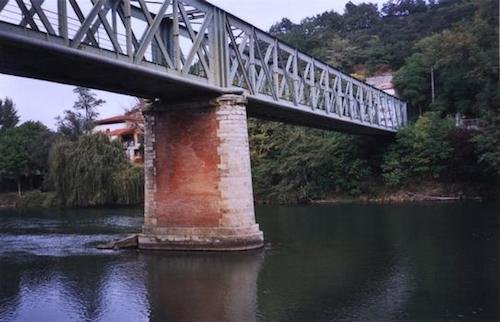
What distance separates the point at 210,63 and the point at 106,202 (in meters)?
33.9

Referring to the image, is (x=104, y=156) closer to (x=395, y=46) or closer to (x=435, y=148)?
(x=435, y=148)

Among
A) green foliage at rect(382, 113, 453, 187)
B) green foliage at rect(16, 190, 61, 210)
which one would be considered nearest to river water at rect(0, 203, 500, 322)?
green foliage at rect(382, 113, 453, 187)

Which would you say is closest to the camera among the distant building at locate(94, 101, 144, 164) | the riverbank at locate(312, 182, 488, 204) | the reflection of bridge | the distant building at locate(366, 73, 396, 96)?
the reflection of bridge

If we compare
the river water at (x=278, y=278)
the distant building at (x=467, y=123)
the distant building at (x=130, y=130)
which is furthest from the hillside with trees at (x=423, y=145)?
the river water at (x=278, y=278)

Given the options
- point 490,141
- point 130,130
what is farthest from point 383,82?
point 130,130

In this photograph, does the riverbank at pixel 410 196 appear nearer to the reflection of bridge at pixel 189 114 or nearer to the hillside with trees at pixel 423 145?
the hillside with trees at pixel 423 145

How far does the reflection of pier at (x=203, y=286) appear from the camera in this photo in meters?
15.0

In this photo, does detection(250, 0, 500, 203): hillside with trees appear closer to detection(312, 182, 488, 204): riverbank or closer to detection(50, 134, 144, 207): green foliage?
detection(312, 182, 488, 204): riverbank

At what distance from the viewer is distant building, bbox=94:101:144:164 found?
241ft

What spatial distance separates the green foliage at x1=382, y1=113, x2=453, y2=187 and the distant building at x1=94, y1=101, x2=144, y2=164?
2942cm

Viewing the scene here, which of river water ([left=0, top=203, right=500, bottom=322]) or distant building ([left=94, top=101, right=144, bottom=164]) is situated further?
distant building ([left=94, top=101, right=144, bottom=164])

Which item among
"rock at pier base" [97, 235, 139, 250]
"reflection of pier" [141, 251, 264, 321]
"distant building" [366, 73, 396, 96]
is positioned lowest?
"reflection of pier" [141, 251, 264, 321]

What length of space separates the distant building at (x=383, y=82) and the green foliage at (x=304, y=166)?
13149 millimetres

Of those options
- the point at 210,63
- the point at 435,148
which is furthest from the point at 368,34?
the point at 210,63
